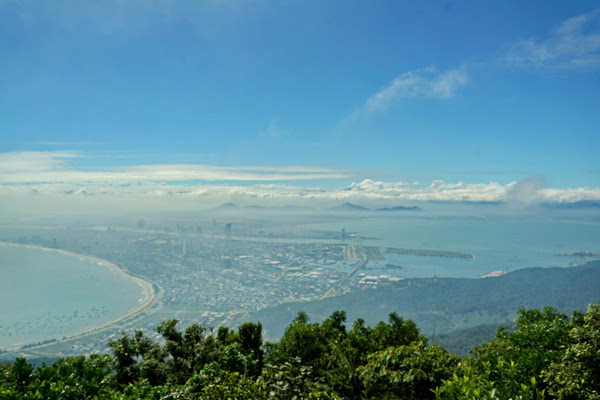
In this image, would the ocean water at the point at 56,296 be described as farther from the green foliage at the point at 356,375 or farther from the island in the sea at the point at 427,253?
the island in the sea at the point at 427,253

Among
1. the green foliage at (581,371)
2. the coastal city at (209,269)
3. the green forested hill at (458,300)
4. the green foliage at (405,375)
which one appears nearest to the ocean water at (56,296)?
the coastal city at (209,269)

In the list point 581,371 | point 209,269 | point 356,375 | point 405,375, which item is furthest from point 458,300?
point 356,375

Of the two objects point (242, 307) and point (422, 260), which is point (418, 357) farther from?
point (422, 260)

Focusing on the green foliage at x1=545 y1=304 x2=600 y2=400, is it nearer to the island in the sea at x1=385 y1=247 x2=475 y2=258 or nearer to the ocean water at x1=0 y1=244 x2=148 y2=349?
the ocean water at x1=0 y1=244 x2=148 y2=349

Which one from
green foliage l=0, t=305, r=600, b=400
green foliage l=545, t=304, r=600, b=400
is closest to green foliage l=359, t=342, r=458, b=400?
green foliage l=0, t=305, r=600, b=400

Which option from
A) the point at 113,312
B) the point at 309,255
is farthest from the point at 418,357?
the point at 309,255

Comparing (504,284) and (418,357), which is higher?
(418,357)
